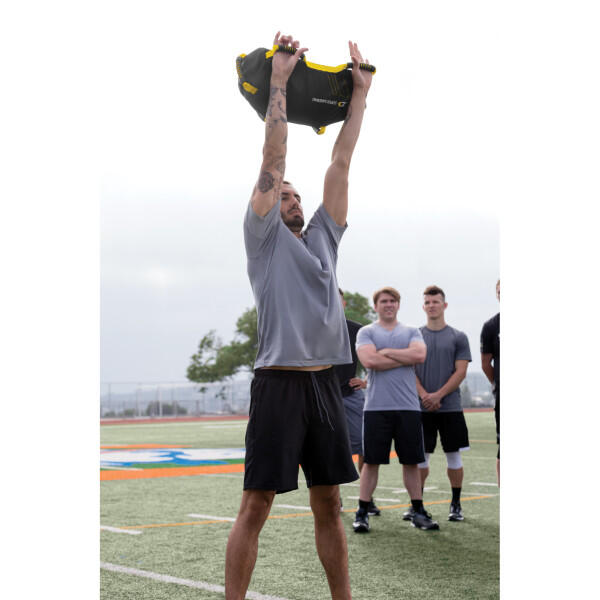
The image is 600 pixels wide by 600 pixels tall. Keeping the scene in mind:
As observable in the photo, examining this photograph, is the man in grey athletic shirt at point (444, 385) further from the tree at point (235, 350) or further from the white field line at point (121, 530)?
the tree at point (235, 350)

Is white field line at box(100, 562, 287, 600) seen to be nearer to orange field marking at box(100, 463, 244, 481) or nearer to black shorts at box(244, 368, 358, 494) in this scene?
black shorts at box(244, 368, 358, 494)

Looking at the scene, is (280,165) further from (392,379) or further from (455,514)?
(455,514)

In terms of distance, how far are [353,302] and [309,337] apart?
5473cm

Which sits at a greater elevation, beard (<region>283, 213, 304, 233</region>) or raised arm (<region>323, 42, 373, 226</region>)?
raised arm (<region>323, 42, 373, 226</region>)

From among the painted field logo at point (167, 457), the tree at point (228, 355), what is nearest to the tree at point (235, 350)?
the tree at point (228, 355)

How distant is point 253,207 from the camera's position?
3047 mm

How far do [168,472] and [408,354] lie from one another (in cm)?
577

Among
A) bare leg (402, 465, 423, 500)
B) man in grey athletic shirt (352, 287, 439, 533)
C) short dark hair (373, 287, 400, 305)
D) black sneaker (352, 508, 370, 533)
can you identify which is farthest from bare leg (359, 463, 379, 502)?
short dark hair (373, 287, 400, 305)

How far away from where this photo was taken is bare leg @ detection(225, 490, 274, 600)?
2965 mm

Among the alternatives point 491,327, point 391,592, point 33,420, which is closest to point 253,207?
point 33,420

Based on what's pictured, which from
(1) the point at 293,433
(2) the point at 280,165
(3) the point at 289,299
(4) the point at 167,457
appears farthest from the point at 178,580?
(4) the point at 167,457

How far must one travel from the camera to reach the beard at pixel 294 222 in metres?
3.31

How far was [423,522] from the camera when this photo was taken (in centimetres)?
584

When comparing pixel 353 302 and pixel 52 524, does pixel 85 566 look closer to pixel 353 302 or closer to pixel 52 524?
pixel 52 524
